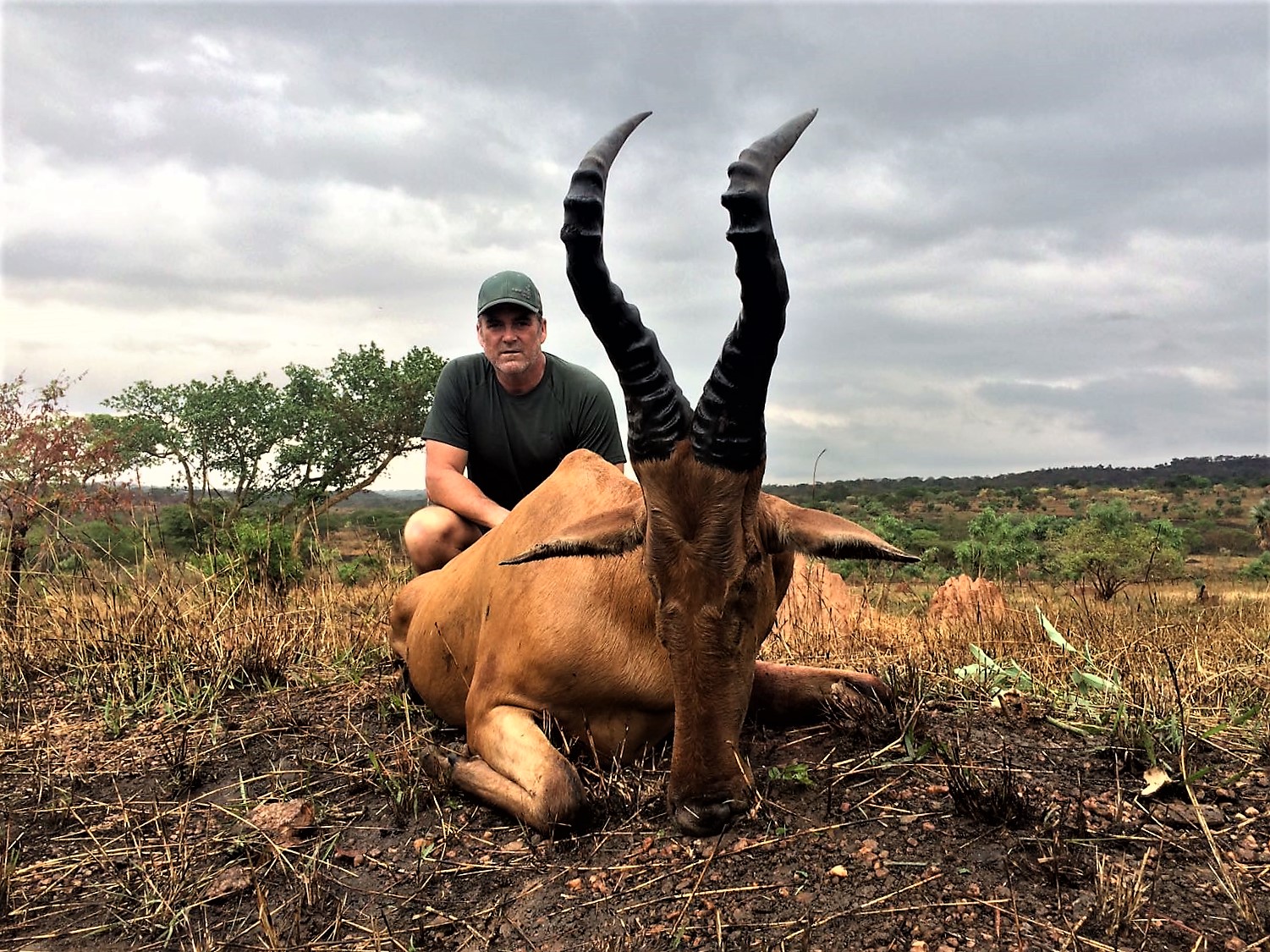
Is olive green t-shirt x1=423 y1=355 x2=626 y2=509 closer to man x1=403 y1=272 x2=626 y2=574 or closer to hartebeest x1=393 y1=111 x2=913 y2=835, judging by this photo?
man x1=403 y1=272 x2=626 y2=574

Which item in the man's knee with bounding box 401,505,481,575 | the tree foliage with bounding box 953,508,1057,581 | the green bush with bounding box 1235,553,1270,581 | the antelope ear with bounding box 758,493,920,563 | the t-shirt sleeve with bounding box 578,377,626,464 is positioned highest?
the t-shirt sleeve with bounding box 578,377,626,464

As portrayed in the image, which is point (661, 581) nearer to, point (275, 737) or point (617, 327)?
point (617, 327)

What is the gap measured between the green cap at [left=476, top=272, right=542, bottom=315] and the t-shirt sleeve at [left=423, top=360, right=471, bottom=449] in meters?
0.61

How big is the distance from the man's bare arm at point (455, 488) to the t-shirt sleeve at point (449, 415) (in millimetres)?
59

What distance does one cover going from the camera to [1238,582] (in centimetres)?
3497

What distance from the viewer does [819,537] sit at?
347 centimetres

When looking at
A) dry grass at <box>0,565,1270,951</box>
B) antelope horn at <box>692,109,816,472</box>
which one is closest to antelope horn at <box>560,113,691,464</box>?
antelope horn at <box>692,109,816,472</box>

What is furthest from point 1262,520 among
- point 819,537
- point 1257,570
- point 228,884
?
point 228,884

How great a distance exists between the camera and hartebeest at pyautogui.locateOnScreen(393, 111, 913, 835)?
10.5 feet

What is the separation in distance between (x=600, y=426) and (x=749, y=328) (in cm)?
397

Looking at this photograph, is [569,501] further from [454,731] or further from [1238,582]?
[1238,582]

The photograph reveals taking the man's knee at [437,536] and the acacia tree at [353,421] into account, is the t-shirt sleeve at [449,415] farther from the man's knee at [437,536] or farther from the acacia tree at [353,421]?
the acacia tree at [353,421]

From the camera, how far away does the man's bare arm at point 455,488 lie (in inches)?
246

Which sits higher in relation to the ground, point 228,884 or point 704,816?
point 704,816
